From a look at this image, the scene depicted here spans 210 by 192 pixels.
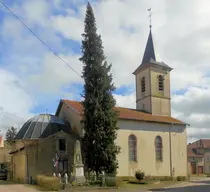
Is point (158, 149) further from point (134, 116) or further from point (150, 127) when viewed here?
point (134, 116)

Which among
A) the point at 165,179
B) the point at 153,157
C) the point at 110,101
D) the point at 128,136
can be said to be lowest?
the point at 165,179

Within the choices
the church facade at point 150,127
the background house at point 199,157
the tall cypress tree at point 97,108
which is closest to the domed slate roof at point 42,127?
the church facade at point 150,127

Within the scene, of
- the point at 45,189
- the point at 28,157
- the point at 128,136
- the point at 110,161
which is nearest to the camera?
the point at 45,189

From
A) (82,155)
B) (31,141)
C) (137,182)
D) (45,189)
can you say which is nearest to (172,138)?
(137,182)

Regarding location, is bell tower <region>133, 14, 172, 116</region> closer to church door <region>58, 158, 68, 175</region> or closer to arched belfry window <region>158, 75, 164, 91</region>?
arched belfry window <region>158, 75, 164, 91</region>

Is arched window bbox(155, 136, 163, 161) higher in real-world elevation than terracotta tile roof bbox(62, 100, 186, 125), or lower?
lower

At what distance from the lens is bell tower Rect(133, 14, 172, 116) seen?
157 feet

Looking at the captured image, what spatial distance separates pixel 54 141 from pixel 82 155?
3.82m

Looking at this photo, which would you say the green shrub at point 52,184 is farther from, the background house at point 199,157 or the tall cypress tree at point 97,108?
the background house at point 199,157

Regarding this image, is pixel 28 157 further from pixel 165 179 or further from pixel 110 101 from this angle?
pixel 165 179

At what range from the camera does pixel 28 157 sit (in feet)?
118

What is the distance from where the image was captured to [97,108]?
112ft

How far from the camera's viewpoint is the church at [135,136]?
1433 inches

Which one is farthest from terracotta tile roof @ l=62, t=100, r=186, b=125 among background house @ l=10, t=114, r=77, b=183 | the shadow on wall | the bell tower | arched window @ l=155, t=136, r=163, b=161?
background house @ l=10, t=114, r=77, b=183
